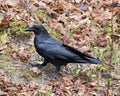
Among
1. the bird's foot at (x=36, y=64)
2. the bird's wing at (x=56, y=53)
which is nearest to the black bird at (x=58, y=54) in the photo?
the bird's wing at (x=56, y=53)

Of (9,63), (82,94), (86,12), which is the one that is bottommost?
(82,94)

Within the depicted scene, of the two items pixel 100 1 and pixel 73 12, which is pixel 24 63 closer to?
pixel 73 12

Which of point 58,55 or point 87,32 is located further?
point 87,32

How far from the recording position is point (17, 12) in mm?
7238

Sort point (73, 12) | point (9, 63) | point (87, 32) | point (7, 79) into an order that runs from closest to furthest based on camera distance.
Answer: point (7, 79), point (9, 63), point (87, 32), point (73, 12)

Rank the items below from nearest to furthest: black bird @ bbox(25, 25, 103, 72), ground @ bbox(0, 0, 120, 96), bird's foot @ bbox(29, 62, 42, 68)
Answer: ground @ bbox(0, 0, 120, 96) → black bird @ bbox(25, 25, 103, 72) → bird's foot @ bbox(29, 62, 42, 68)

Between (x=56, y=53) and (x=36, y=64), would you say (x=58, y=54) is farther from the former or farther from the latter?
(x=36, y=64)

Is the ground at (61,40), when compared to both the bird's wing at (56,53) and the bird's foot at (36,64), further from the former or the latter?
the bird's wing at (56,53)

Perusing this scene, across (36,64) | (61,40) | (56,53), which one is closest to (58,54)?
(56,53)

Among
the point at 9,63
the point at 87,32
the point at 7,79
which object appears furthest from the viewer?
the point at 87,32

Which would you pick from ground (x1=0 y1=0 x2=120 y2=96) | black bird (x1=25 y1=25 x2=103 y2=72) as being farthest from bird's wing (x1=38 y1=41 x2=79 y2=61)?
ground (x1=0 y1=0 x2=120 y2=96)

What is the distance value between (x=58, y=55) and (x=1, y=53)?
3.06 ft

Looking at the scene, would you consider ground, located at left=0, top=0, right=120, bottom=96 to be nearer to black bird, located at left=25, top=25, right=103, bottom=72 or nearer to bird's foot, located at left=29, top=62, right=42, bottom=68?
bird's foot, located at left=29, top=62, right=42, bottom=68

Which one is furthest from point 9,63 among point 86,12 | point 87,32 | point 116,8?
point 116,8
